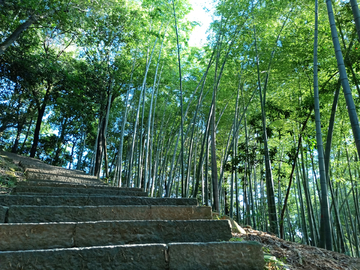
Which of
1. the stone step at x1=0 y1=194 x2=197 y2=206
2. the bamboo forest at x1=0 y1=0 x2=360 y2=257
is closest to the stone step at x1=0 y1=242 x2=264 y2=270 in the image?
the stone step at x1=0 y1=194 x2=197 y2=206

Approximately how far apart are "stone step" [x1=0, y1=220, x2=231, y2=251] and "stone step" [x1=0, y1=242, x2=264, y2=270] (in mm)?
201

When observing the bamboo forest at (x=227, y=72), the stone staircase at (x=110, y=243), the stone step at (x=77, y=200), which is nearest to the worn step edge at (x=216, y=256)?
the stone staircase at (x=110, y=243)

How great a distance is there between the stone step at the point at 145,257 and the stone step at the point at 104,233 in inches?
7.9

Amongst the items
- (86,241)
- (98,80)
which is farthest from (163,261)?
(98,80)

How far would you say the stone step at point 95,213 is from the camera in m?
1.71

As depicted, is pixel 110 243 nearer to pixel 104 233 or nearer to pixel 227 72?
pixel 104 233

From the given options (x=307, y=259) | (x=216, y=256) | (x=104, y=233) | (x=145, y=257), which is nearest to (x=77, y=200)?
(x=104, y=233)

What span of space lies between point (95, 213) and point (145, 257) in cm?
65

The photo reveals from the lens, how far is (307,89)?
17.5ft

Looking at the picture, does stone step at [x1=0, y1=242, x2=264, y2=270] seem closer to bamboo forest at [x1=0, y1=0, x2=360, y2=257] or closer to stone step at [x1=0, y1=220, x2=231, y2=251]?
stone step at [x1=0, y1=220, x2=231, y2=251]

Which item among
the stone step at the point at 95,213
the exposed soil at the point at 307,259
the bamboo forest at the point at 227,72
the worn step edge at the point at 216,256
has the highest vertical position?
the bamboo forest at the point at 227,72

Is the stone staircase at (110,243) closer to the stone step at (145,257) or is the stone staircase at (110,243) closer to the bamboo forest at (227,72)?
the stone step at (145,257)

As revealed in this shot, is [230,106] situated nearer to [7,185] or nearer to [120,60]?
[120,60]

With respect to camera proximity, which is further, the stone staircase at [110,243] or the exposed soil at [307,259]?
the exposed soil at [307,259]
